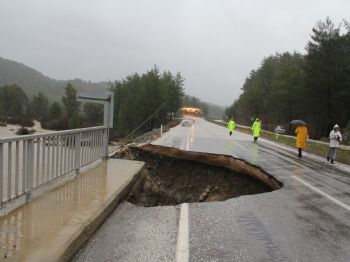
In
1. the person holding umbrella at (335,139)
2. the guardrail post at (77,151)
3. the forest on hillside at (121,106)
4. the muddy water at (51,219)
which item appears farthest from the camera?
the forest on hillside at (121,106)

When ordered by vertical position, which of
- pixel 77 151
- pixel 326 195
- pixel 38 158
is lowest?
pixel 326 195

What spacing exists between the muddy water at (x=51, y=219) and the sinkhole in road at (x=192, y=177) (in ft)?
9.09

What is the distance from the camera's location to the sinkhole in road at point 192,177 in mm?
11844

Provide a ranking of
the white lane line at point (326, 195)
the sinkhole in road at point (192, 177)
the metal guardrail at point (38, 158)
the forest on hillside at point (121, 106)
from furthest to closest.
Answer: the forest on hillside at point (121, 106)
the sinkhole in road at point (192, 177)
the white lane line at point (326, 195)
the metal guardrail at point (38, 158)

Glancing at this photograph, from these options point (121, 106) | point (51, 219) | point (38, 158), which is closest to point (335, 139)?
point (38, 158)

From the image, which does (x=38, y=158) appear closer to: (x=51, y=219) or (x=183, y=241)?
(x=51, y=219)

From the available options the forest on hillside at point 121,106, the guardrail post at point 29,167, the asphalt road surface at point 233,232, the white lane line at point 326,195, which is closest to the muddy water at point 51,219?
the guardrail post at point 29,167

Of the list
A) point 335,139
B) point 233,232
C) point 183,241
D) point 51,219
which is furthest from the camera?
point 335,139

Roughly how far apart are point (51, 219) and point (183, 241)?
5.74ft

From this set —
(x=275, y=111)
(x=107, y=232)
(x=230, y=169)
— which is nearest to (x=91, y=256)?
(x=107, y=232)

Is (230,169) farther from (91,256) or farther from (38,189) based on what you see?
(91,256)

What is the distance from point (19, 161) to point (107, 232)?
1629mm

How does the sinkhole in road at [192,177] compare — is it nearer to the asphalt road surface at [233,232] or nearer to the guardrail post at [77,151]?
the guardrail post at [77,151]

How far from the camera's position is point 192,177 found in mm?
14297
